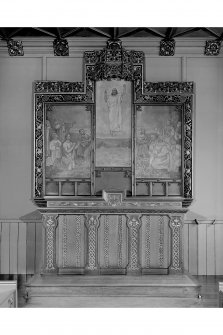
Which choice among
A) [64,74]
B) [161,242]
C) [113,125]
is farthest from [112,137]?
[161,242]

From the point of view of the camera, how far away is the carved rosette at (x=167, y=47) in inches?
297

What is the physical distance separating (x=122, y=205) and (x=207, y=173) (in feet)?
5.78

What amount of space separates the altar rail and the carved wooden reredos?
0.63 meters

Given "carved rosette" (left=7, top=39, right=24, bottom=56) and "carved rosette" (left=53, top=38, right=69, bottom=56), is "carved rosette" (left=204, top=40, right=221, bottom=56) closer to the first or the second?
"carved rosette" (left=53, top=38, right=69, bottom=56)

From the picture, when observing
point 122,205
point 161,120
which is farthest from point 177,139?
point 122,205

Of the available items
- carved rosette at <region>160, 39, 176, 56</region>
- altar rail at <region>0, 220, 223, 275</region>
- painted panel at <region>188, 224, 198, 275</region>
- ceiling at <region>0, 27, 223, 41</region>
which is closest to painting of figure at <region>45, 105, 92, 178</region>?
altar rail at <region>0, 220, 223, 275</region>

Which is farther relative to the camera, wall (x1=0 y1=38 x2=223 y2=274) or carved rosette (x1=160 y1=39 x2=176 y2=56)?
wall (x1=0 y1=38 x2=223 y2=274)

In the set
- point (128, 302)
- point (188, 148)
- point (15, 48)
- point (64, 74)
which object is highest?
point (15, 48)

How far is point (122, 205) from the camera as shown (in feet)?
22.6

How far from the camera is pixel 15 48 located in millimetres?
7559

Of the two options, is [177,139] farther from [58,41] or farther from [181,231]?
[58,41]

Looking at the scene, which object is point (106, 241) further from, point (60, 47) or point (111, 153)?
point (60, 47)

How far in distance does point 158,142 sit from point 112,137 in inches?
30.5

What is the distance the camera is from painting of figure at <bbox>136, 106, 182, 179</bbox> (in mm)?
7449
